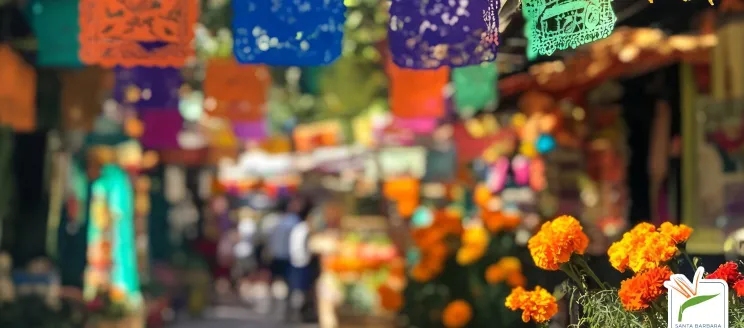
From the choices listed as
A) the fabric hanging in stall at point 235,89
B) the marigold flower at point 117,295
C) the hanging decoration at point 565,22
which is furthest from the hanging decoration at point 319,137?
the hanging decoration at point 565,22

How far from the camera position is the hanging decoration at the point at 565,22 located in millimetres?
2932

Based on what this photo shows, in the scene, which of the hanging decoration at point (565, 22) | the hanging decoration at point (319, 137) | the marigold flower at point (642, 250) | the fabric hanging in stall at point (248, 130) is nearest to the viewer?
the marigold flower at point (642, 250)

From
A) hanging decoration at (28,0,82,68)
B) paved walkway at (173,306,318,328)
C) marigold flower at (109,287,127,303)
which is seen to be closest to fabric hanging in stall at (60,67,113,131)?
hanging decoration at (28,0,82,68)

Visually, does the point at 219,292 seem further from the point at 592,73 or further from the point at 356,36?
the point at 592,73

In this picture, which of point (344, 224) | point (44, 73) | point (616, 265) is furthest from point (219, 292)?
point (616, 265)

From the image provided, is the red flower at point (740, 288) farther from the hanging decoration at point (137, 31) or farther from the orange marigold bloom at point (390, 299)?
the orange marigold bloom at point (390, 299)

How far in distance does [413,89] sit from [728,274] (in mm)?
4554

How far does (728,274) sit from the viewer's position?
88.6 inches

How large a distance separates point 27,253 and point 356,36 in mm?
4426

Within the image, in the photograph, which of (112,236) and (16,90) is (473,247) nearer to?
(16,90)

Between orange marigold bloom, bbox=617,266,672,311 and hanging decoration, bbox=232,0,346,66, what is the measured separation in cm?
231

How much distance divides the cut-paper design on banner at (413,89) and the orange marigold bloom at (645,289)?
449 centimetres

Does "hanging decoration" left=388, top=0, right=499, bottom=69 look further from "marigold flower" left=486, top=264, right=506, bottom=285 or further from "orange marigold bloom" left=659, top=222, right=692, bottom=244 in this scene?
"marigold flower" left=486, top=264, right=506, bottom=285

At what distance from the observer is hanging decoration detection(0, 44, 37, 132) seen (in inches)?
256
